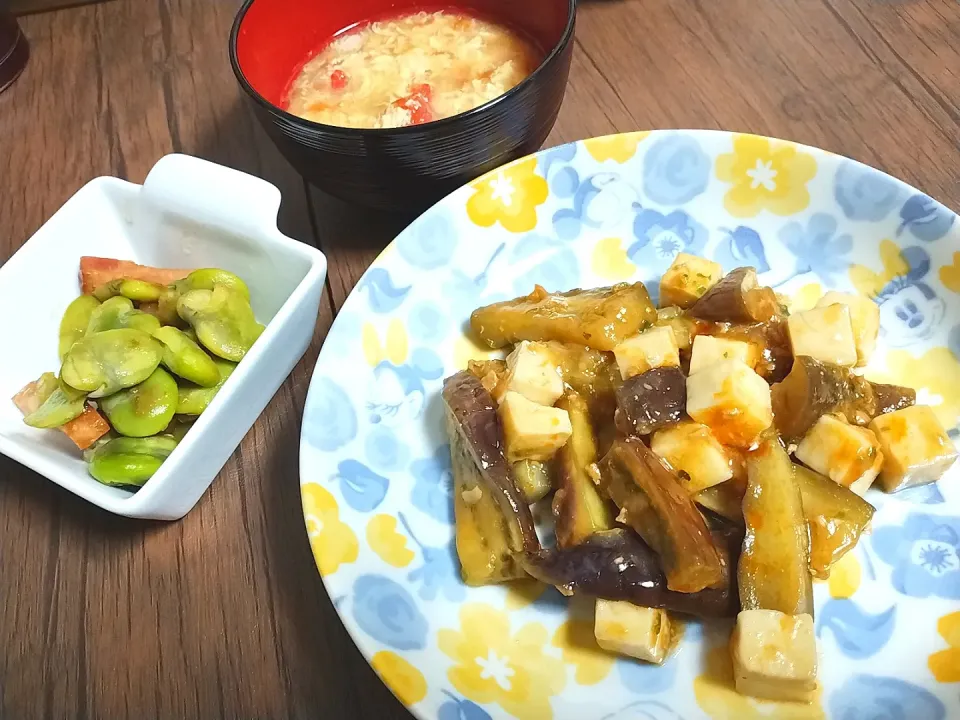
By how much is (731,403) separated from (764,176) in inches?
21.1

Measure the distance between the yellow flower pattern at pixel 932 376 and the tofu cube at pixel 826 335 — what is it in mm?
110

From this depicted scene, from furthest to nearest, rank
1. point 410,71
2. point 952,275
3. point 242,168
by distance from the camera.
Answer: point 242,168, point 410,71, point 952,275

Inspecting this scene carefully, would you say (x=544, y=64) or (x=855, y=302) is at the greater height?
(x=544, y=64)

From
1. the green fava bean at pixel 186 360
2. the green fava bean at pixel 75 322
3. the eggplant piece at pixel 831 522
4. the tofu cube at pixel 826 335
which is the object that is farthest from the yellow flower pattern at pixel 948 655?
the green fava bean at pixel 75 322

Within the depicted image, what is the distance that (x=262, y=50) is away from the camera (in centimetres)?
151

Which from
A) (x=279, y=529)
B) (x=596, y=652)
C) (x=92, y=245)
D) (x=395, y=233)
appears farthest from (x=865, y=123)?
(x=92, y=245)

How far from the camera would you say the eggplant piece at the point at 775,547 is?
956 millimetres

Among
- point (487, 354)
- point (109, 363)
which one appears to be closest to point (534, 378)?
point (487, 354)

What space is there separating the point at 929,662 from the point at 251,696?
36.2 inches

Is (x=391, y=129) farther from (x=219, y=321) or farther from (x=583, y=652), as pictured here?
(x=583, y=652)

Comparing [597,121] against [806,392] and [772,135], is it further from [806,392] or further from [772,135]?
[806,392]

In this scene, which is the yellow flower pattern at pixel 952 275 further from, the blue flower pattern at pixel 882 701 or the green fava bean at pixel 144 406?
the green fava bean at pixel 144 406

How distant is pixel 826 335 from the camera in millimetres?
1142

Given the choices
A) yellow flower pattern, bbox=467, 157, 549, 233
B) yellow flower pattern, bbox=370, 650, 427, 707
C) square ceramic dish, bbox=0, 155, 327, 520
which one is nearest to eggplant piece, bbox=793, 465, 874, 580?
yellow flower pattern, bbox=370, 650, 427, 707
